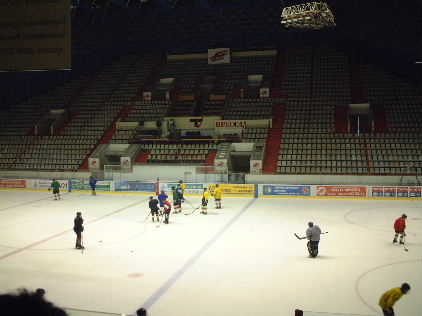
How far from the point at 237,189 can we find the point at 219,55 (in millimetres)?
19677

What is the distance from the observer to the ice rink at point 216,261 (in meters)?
10.2

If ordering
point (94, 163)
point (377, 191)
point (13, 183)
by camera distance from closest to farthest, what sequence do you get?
point (377, 191) → point (13, 183) → point (94, 163)

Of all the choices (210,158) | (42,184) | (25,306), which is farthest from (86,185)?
(25,306)

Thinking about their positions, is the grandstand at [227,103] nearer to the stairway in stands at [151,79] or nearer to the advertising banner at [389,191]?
the advertising banner at [389,191]

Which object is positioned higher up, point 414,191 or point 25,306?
point 25,306

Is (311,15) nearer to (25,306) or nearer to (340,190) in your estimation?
(340,190)

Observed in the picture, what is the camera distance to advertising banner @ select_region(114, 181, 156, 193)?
28.1 metres

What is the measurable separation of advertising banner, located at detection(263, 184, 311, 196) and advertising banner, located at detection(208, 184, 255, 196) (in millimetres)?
851

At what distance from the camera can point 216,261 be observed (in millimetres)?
13422

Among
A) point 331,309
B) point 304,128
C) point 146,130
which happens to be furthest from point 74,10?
point 331,309

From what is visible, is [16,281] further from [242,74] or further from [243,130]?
[242,74]

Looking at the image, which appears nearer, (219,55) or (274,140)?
(274,140)

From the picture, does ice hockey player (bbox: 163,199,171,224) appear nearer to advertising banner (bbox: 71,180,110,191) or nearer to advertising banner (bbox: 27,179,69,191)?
advertising banner (bbox: 71,180,110,191)

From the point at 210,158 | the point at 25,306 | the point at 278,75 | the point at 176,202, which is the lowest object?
the point at 176,202
